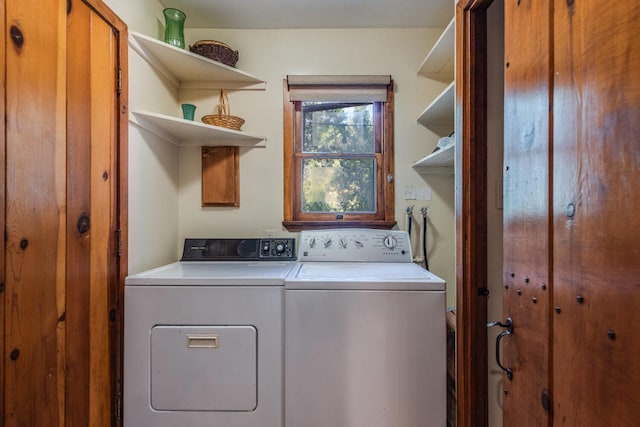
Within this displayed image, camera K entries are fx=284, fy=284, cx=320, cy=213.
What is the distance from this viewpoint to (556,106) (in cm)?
70

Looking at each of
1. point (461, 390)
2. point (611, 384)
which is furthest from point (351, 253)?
point (611, 384)

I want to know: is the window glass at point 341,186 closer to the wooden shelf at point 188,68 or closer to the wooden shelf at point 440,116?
the wooden shelf at point 440,116

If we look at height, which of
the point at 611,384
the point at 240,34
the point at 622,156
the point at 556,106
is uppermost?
the point at 240,34

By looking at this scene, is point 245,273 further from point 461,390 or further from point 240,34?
point 240,34

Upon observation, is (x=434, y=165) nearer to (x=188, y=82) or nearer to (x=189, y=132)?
(x=189, y=132)

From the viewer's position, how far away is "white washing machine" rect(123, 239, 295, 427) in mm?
1278

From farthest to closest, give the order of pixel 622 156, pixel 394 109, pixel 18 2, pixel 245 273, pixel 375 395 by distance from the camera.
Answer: pixel 394 109, pixel 245 273, pixel 375 395, pixel 18 2, pixel 622 156

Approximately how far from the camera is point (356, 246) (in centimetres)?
182

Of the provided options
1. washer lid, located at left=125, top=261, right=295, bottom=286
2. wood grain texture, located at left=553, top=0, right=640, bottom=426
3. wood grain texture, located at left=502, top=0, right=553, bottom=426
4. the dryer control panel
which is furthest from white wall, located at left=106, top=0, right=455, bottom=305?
wood grain texture, located at left=553, top=0, right=640, bottom=426

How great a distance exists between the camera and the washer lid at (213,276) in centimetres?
131

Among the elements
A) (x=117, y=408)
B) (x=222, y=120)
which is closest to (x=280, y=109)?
(x=222, y=120)

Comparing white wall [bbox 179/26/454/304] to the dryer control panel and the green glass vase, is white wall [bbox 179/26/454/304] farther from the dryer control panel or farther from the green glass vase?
the green glass vase

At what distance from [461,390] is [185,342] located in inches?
49.4

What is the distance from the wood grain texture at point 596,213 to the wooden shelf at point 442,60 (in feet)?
3.22
